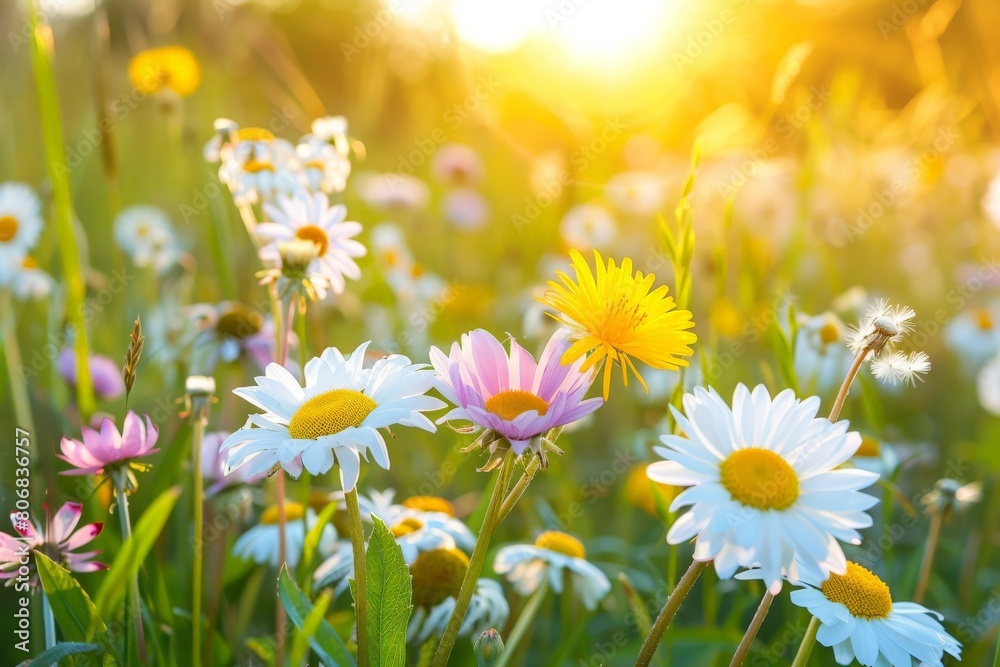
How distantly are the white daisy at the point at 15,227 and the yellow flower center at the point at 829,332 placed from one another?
119 centimetres

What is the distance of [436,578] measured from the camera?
74cm

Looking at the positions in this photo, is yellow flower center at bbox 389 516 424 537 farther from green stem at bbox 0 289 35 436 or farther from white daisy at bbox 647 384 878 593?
green stem at bbox 0 289 35 436

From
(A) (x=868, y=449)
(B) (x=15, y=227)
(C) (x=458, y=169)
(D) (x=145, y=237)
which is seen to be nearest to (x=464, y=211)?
(C) (x=458, y=169)

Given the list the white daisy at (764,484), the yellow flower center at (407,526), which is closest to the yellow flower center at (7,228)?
the yellow flower center at (407,526)

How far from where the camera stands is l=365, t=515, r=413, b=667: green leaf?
53 centimetres

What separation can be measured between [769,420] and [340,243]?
493 mm

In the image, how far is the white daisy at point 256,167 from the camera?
2.98 ft

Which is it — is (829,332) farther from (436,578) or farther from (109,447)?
(109,447)

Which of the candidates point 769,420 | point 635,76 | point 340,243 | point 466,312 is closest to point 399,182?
point 466,312

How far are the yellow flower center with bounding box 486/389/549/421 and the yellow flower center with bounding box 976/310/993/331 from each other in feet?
5.85

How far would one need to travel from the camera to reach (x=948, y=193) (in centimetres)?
246

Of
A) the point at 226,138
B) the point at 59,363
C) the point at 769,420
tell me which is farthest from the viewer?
the point at 59,363

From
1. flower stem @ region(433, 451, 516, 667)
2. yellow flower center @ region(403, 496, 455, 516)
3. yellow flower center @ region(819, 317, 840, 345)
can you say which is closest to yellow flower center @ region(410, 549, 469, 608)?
yellow flower center @ region(403, 496, 455, 516)

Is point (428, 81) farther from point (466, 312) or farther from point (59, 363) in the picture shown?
point (59, 363)
